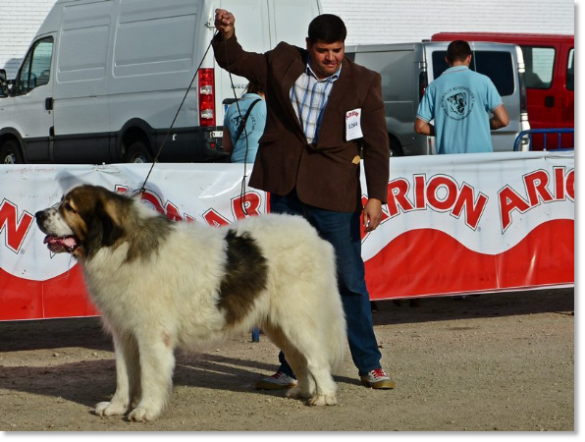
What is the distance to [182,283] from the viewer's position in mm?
6105

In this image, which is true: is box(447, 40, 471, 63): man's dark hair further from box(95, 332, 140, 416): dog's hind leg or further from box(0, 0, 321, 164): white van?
box(95, 332, 140, 416): dog's hind leg

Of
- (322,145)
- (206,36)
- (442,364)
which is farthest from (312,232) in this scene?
(206,36)

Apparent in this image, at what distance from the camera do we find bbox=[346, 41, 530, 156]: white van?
58.2ft

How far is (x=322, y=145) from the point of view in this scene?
6672 mm

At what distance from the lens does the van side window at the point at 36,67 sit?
18.1 metres

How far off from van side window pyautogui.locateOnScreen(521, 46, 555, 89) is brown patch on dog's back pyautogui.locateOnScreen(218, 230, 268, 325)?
51.4ft

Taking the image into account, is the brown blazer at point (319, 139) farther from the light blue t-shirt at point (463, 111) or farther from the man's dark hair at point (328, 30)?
the light blue t-shirt at point (463, 111)

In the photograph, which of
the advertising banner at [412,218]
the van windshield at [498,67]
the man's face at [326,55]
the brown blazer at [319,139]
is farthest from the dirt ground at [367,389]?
the van windshield at [498,67]

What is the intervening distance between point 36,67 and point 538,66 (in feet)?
32.1

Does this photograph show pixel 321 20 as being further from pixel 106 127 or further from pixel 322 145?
pixel 106 127

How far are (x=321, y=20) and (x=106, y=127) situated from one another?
10985mm

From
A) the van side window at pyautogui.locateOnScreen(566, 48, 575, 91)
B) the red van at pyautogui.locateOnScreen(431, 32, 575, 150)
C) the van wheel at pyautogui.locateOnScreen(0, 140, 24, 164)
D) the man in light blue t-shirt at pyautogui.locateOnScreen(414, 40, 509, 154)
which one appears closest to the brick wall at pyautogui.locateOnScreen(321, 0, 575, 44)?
the red van at pyautogui.locateOnScreen(431, 32, 575, 150)

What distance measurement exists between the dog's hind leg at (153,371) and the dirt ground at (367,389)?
0.24ft

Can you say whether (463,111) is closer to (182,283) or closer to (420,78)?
(182,283)
